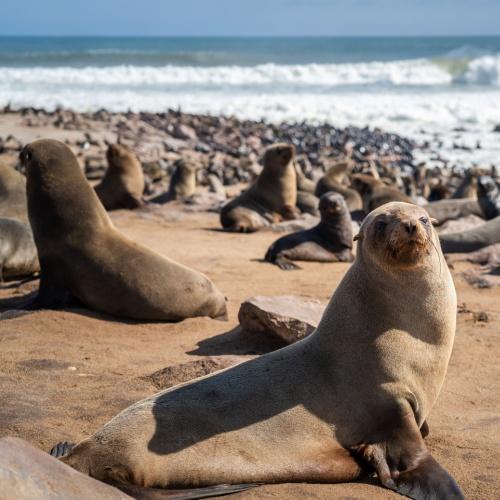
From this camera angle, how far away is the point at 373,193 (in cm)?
1248

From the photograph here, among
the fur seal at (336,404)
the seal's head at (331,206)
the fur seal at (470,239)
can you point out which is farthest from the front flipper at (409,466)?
the fur seal at (470,239)

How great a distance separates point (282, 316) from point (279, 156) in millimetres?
6851

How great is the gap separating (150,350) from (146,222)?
21.2 ft

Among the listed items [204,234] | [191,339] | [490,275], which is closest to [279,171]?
[204,234]

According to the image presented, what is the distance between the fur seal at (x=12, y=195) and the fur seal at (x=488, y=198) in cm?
676

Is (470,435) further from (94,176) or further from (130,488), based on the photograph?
(94,176)

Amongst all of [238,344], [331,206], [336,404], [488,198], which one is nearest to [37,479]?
[336,404]

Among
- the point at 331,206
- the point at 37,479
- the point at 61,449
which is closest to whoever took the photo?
the point at 37,479

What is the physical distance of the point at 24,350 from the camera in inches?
223

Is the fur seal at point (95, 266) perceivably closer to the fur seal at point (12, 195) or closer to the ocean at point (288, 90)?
the fur seal at point (12, 195)

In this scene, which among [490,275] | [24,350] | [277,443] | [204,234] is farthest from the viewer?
[204,234]

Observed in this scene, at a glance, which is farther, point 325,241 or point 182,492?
point 325,241

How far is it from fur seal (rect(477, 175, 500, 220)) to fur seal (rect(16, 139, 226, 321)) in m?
6.95

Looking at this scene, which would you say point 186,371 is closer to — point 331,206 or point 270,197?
point 331,206
